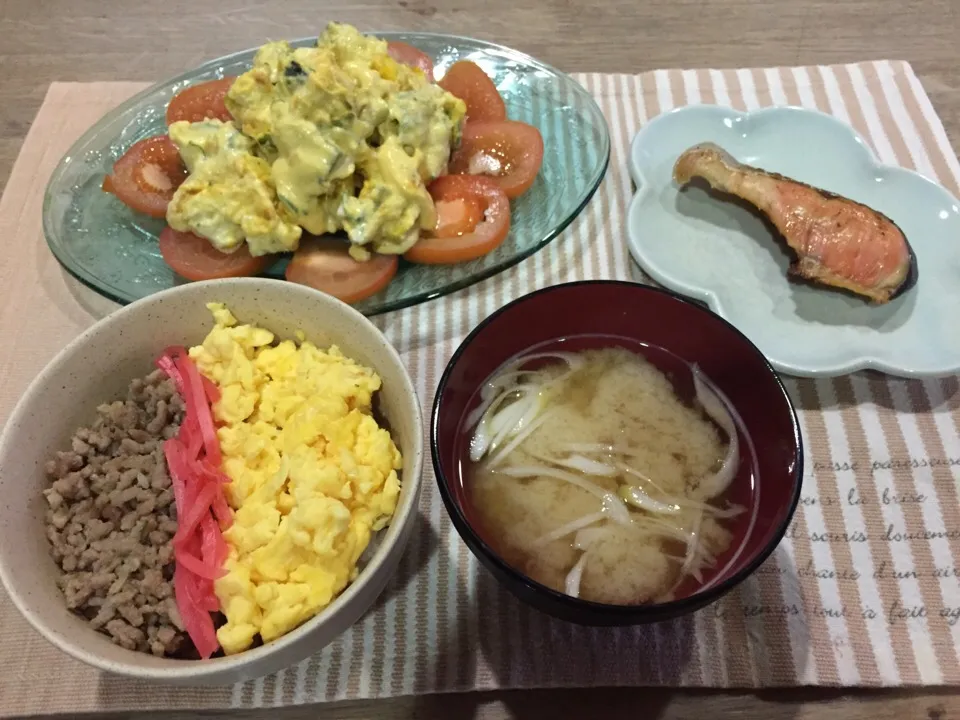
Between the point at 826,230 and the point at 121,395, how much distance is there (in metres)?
1.19

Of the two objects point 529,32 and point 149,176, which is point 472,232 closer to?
point 149,176

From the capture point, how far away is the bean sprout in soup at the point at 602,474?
0.79 metres

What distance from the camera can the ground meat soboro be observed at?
738 millimetres

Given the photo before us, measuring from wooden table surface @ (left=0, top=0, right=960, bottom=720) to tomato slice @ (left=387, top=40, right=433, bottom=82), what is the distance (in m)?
0.41

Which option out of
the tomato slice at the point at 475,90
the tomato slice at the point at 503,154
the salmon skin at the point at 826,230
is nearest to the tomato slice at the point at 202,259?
the tomato slice at the point at 503,154

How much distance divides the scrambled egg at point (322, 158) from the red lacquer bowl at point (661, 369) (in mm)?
404

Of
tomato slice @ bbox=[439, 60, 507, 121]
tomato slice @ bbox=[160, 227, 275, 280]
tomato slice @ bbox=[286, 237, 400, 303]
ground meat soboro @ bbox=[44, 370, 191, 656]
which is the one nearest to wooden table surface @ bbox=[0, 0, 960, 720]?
tomato slice @ bbox=[439, 60, 507, 121]

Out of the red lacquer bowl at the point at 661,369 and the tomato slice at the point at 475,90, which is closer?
the red lacquer bowl at the point at 661,369

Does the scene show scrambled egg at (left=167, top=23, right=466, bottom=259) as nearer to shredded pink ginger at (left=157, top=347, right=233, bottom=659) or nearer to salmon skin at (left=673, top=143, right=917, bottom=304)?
shredded pink ginger at (left=157, top=347, right=233, bottom=659)

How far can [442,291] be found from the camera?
3.86 feet

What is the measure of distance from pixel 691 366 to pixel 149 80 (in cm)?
152

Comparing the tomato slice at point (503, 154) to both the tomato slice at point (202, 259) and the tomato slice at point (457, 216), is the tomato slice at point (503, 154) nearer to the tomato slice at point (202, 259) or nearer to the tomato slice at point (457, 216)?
the tomato slice at point (457, 216)

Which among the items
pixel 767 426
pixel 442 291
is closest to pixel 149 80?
pixel 442 291

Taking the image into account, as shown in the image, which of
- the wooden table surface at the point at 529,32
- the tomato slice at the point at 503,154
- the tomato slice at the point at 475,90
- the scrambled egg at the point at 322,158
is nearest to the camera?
the scrambled egg at the point at 322,158
